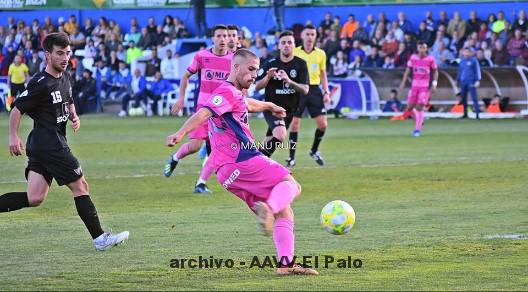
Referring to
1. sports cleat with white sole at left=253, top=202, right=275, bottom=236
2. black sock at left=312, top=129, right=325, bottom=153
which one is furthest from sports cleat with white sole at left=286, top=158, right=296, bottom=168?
sports cleat with white sole at left=253, top=202, right=275, bottom=236

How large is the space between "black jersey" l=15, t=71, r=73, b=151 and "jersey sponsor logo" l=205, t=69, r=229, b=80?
18.1ft

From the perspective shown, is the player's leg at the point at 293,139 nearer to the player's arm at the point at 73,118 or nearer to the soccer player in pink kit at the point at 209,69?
the soccer player in pink kit at the point at 209,69

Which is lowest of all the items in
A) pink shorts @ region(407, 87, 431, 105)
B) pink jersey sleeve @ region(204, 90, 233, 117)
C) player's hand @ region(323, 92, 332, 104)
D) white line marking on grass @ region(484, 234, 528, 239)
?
pink shorts @ region(407, 87, 431, 105)

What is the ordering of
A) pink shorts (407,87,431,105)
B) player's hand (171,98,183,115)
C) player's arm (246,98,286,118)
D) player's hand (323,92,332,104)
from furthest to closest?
pink shorts (407,87,431,105), player's hand (323,92,332,104), player's hand (171,98,183,115), player's arm (246,98,286,118)

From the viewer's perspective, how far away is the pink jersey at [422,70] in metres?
28.3

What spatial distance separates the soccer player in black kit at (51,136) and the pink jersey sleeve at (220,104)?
190 centimetres

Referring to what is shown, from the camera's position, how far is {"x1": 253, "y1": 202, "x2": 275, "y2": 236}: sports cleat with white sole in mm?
8148

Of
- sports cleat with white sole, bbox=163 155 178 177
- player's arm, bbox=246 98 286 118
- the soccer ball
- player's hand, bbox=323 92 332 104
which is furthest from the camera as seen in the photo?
player's hand, bbox=323 92 332 104

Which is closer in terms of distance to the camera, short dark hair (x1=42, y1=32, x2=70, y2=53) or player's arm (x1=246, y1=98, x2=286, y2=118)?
player's arm (x1=246, y1=98, x2=286, y2=118)

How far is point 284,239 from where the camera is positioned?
8766 mm

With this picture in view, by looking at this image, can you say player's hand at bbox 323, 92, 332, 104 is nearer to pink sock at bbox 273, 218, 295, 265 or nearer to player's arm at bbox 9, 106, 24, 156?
player's arm at bbox 9, 106, 24, 156

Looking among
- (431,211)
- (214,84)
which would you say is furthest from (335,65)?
(431,211)

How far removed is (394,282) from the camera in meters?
8.49

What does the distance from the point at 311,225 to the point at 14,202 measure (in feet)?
10.7
